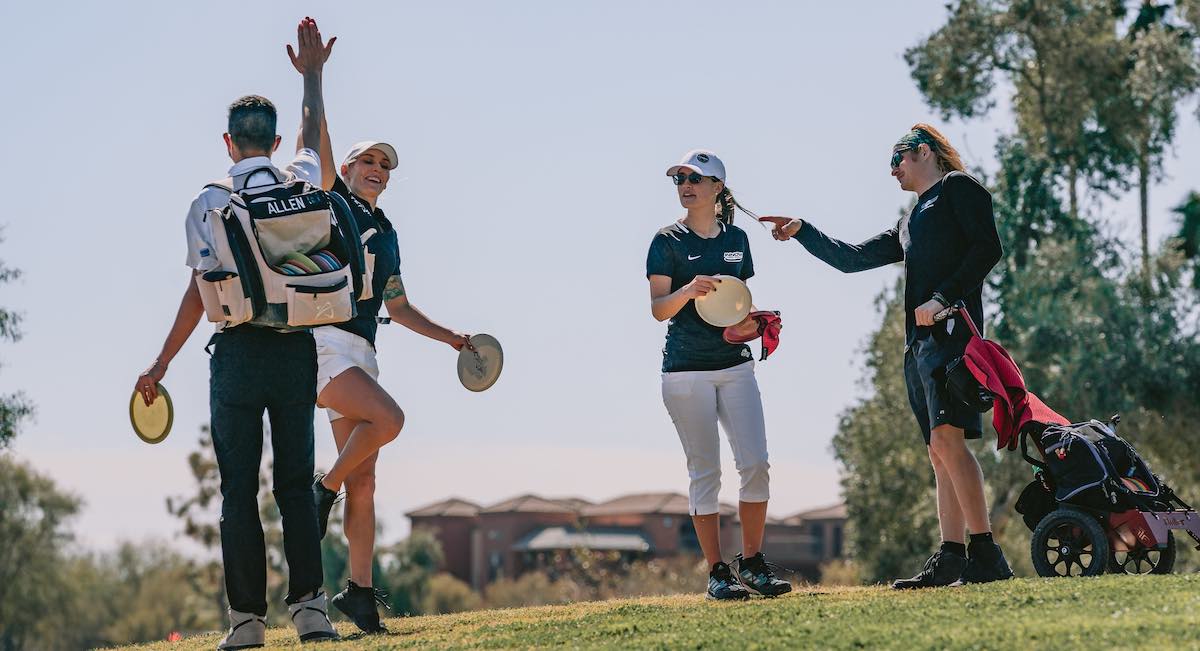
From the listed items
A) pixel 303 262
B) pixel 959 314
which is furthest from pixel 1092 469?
pixel 303 262

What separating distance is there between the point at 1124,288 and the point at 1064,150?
12.0 feet

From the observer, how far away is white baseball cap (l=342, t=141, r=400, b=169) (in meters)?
8.32

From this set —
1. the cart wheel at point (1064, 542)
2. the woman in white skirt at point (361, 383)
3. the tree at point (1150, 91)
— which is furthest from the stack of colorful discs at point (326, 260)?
the tree at point (1150, 91)

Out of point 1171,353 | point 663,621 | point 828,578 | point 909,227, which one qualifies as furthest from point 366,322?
point 828,578

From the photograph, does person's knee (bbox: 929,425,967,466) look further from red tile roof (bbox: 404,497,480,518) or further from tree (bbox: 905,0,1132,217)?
red tile roof (bbox: 404,497,480,518)

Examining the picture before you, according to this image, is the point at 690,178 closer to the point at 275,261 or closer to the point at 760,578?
the point at 760,578

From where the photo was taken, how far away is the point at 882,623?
6559 millimetres

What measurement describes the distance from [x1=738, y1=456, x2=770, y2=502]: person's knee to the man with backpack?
2683 mm

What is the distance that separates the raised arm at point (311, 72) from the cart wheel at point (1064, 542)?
4.52 m

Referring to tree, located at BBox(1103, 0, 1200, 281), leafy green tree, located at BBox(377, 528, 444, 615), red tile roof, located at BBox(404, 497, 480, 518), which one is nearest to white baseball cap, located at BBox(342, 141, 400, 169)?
tree, located at BBox(1103, 0, 1200, 281)

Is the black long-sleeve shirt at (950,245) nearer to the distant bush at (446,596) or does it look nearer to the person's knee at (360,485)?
the person's knee at (360,485)

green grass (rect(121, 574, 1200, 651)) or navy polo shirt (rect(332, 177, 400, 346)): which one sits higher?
navy polo shirt (rect(332, 177, 400, 346))

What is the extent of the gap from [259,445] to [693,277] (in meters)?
2.86

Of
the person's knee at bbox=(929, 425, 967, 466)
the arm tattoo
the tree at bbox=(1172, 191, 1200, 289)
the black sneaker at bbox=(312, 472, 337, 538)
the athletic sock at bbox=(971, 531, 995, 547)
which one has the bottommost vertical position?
the athletic sock at bbox=(971, 531, 995, 547)
